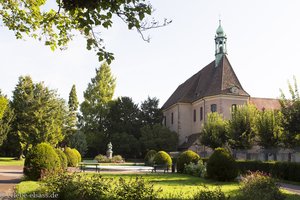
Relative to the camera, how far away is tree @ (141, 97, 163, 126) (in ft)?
202

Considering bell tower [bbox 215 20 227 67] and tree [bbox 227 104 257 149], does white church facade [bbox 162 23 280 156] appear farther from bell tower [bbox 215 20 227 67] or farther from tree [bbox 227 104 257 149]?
tree [bbox 227 104 257 149]

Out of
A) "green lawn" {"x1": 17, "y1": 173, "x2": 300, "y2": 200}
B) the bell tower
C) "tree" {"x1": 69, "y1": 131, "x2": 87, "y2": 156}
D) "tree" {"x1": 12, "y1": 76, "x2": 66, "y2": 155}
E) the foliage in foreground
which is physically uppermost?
the bell tower

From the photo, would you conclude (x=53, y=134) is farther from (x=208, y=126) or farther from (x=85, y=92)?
(x=208, y=126)

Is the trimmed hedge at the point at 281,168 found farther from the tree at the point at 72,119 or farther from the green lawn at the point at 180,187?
the tree at the point at 72,119

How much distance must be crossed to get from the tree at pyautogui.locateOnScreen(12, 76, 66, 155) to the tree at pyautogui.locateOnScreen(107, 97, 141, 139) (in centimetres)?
1029

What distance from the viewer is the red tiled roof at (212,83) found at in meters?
48.2

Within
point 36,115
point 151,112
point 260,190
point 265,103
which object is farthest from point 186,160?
point 151,112

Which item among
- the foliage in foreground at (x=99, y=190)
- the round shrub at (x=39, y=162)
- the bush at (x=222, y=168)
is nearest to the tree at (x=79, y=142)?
the bush at (x=222, y=168)

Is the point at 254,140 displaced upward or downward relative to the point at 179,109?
downward

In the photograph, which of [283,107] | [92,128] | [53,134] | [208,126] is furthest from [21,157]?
[283,107]

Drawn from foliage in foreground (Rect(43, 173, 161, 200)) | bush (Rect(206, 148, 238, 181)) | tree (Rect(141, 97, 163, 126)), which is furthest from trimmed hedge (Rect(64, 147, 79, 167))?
tree (Rect(141, 97, 163, 126))

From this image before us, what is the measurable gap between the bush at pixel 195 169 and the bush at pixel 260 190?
1096cm

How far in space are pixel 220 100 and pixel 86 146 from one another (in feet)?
74.5

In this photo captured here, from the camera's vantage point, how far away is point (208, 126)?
3962 cm
